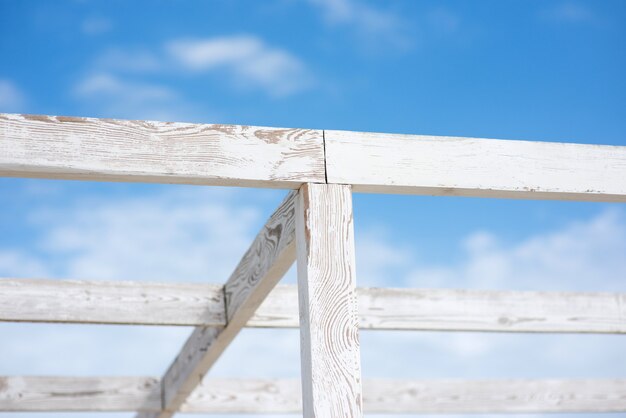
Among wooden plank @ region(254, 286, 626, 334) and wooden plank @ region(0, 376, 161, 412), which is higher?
wooden plank @ region(254, 286, 626, 334)

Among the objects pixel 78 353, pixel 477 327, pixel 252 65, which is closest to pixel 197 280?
pixel 477 327

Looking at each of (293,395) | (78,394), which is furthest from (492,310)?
(78,394)

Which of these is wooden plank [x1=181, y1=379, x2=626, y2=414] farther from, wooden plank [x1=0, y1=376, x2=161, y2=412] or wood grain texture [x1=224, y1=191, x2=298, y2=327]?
wood grain texture [x1=224, y1=191, x2=298, y2=327]

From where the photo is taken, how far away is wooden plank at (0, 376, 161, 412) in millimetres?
6242

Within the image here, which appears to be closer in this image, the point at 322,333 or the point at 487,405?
the point at 322,333

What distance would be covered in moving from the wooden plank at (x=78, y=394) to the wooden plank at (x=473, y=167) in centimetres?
360

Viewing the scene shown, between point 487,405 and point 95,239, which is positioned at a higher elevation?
point 95,239

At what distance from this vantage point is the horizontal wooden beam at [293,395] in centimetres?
629

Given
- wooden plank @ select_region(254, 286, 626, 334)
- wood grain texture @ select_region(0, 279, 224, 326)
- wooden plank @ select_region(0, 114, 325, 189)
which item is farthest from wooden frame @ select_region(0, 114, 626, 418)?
wooden plank @ select_region(254, 286, 626, 334)

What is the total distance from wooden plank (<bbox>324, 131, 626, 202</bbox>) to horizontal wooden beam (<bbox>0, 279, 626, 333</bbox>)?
5.87 feet

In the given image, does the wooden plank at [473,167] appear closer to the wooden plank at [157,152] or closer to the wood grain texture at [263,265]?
the wooden plank at [157,152]

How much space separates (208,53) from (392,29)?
65.8 inches

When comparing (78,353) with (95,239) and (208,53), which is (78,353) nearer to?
(95,239)

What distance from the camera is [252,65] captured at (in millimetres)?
8844
